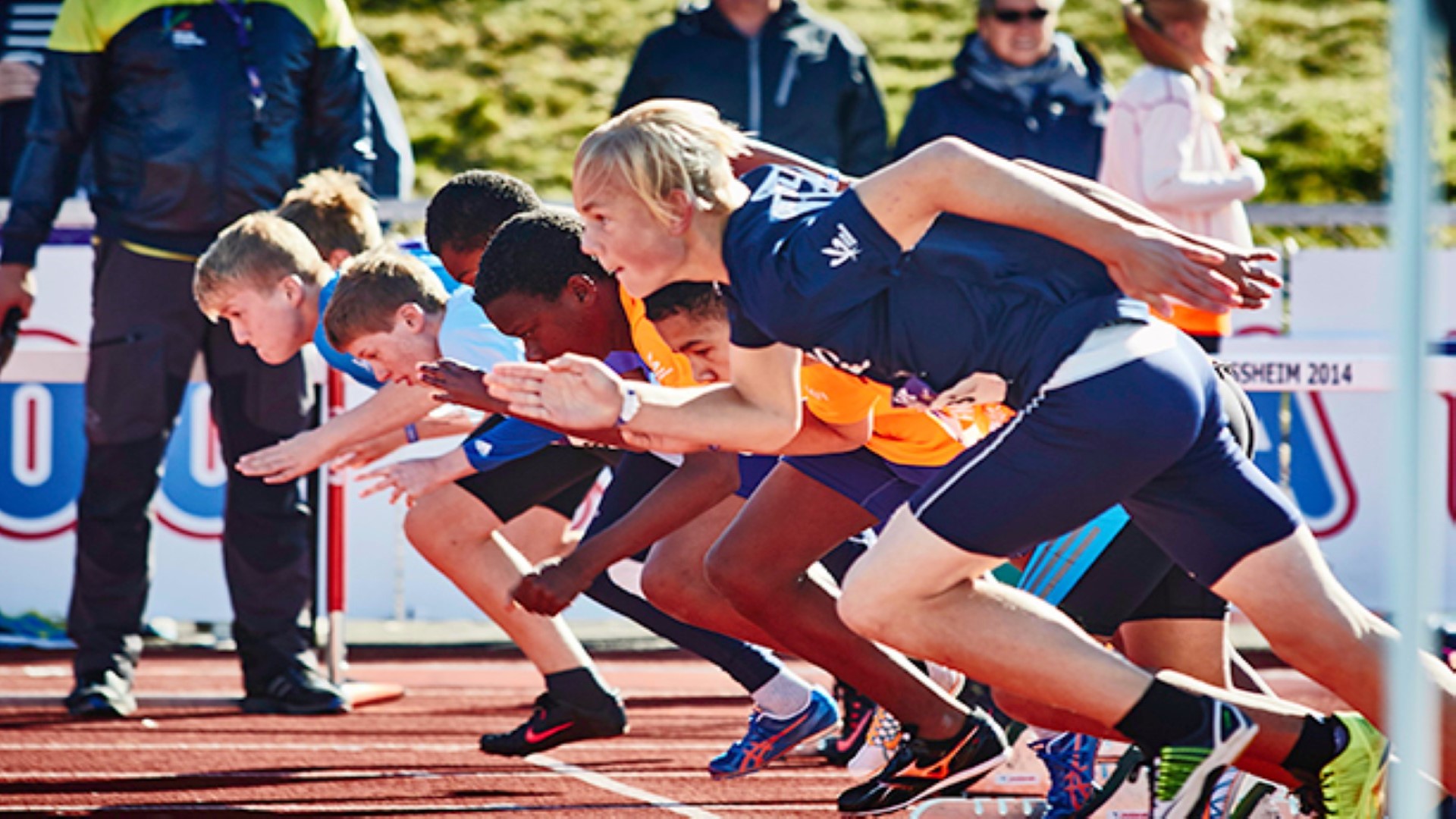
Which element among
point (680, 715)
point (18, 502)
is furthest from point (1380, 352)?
point (18, 502)

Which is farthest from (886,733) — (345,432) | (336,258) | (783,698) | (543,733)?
(336,258)

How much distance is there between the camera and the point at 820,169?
14.9ft

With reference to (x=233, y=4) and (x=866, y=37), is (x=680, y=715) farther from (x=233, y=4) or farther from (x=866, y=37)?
(x=866, y=37)

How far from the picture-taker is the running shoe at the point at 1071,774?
4637mm

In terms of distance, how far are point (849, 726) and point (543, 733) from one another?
0.88 meters

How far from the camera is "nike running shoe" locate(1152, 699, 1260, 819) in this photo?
142 inches

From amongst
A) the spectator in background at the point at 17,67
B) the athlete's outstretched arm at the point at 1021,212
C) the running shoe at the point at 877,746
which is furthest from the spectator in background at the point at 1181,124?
the spectator in background at the point at 17,67

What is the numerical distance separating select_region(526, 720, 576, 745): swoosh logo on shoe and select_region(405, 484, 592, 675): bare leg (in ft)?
0.58

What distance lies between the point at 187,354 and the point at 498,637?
8.41ft

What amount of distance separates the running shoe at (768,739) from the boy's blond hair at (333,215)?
1.99 meters

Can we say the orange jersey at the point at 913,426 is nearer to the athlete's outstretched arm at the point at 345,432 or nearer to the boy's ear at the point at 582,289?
the boy's ear at the point at 582,289

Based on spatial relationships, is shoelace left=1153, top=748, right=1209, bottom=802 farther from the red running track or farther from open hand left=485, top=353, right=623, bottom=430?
open hand left=485, top=353, right=623, bottom=430

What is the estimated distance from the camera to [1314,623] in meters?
3.71

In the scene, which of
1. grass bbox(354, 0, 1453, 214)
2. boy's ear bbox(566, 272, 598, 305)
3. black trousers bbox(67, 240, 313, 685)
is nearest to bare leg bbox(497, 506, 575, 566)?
black trousers bbox(67, 240, 313, 685)
